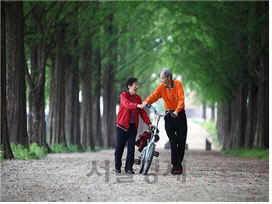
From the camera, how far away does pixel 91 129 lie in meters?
32.8

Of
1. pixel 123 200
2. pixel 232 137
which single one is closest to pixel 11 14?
pixel 123 200

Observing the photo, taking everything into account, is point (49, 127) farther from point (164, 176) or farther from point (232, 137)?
point (164, 176)

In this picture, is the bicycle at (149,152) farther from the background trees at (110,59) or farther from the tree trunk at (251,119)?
the tree trunk at (251,119)

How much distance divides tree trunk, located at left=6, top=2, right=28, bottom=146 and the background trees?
0.10ft

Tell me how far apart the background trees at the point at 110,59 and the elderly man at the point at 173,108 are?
7.64m

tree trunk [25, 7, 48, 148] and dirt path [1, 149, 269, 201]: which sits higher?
tree trunk [25, 7, 48, 148]

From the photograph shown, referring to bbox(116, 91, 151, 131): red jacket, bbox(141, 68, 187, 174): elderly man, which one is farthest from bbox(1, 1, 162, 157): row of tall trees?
bbox(141, 68, 187, 174): elderly man

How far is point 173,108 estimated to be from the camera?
11867 millimetres

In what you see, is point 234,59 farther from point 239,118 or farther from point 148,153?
point 148,153

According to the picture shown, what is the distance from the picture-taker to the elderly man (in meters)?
11.8

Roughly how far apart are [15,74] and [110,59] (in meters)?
16.8

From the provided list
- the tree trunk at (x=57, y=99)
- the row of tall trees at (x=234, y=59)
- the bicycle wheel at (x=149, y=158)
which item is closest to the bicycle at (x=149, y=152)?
the bicycle wheel at (x=149, y=158)

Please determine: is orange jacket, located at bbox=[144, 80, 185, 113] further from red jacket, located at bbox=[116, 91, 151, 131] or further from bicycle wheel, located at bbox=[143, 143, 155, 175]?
bicycle wheel, located at bbox=[143, 143, 155, 175]

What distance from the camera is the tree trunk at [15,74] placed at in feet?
59.3
